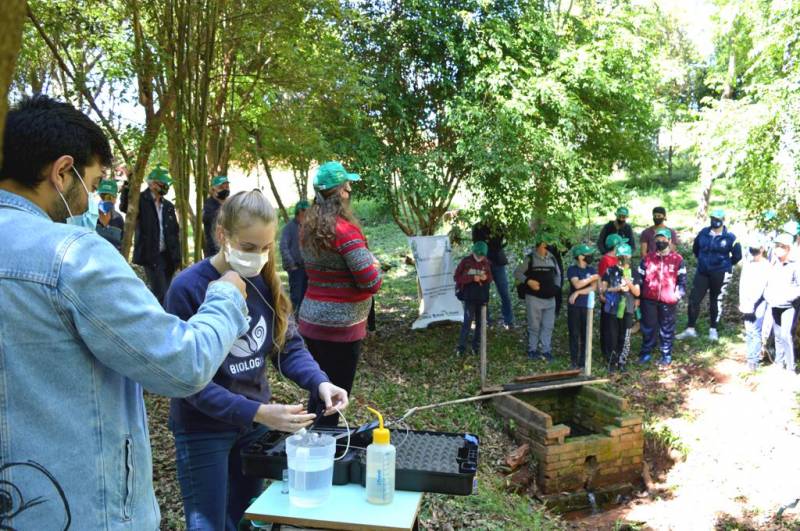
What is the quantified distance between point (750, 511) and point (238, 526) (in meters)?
5.39

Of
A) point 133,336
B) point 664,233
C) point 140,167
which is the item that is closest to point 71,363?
point 133,336

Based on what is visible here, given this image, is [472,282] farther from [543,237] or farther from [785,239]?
[785,239]

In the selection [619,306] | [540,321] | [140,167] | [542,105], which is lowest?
[540,321]

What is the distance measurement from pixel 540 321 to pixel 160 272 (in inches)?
206

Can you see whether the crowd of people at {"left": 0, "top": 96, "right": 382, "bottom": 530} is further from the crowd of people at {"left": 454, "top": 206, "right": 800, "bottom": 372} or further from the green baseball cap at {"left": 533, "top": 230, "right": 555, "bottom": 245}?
the crowd of people at {"left": 454, "top": 206, "right": 800, "bottom": 372}

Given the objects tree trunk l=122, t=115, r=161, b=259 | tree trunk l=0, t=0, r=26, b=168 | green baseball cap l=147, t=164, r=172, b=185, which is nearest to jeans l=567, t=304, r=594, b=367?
green baseball cap l=147, t=164, r=172, b=185

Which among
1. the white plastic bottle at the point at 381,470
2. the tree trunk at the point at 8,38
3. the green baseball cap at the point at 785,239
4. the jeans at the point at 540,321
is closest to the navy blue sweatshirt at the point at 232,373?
the white plastic bottle at the point at 381,470

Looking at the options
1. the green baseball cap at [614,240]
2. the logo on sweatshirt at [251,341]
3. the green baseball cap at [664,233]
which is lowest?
the logo on sweatshirt at [251,341]

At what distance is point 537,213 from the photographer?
826 centimetres

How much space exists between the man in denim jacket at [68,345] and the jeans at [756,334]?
28.6 ft

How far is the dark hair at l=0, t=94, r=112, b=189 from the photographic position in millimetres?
1421

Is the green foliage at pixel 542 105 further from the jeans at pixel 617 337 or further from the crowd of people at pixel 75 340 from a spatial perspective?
the crowd of people at pixel 75 340

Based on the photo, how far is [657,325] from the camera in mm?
9156

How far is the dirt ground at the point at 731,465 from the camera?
5.91 meters
